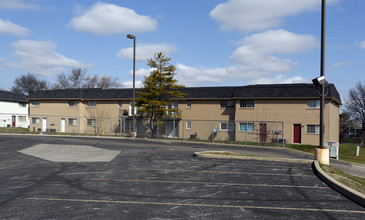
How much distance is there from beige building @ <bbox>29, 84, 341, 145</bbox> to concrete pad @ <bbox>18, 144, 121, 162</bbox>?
1211cm

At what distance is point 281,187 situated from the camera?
361 inches

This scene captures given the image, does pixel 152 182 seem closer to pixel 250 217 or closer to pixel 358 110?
pixel 250 217

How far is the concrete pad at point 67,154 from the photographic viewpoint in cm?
1456

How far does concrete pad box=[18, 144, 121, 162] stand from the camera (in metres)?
14.6

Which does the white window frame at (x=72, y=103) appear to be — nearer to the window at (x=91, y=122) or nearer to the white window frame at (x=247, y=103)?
the window at (x=91, y=122)

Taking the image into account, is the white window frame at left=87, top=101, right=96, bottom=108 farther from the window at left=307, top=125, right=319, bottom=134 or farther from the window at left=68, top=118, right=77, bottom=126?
the window at left=307, top=125, right=319, bottom=134

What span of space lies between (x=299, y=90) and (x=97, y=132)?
26.9 meters

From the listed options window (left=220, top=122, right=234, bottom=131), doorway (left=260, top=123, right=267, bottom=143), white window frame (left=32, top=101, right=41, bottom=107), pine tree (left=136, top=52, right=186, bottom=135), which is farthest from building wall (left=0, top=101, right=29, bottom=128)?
doorway (left=260, top=123, right=267, bottom=143)

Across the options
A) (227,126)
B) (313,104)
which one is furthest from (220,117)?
(313,104)

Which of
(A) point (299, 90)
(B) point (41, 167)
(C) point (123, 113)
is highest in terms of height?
(A) point (299, 90)

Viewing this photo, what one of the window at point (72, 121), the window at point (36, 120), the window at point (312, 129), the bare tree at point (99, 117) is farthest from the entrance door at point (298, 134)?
the window at point (36, 120)

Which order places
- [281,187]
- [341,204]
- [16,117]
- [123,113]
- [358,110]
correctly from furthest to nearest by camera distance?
[358,110] < [16,117] < [123,113] < [281,187] < [341,204]

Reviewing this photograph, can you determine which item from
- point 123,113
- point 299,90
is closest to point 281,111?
point 299,90

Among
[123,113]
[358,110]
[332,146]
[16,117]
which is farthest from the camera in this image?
[358,110]
